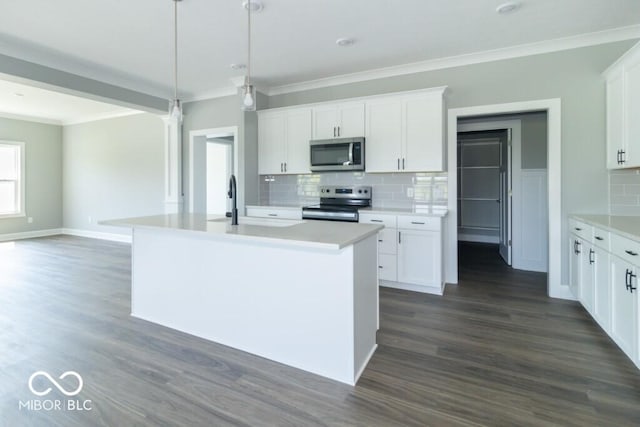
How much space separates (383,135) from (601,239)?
237 centimetres

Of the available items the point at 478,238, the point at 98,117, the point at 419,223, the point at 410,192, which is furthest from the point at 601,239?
the point at 98,117

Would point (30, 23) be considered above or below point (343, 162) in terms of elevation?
above

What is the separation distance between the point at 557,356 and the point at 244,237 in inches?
91.7

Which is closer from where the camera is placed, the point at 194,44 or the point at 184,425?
the point at 184,425

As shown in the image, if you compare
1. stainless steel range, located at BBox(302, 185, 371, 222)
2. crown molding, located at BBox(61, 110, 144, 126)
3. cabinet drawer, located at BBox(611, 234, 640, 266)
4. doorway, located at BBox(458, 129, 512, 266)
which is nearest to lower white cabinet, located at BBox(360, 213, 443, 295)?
stainless steel range, located at BBox(302, 185, 371, 222)

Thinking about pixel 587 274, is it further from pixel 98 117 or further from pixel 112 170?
pixel 98 117

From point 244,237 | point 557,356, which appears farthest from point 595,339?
point 244,237

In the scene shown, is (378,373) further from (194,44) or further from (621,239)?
(194,44)

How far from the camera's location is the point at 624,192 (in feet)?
10.6

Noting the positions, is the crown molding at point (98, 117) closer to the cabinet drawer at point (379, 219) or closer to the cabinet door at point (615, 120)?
the cabinet drawer at point (379, 219)

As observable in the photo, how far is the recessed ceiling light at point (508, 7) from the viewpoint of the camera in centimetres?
273

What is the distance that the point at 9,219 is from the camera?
7.09m

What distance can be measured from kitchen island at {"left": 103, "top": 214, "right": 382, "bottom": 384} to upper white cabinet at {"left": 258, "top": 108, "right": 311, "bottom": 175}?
222 centimetres

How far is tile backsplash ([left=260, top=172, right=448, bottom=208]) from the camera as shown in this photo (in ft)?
13.6
